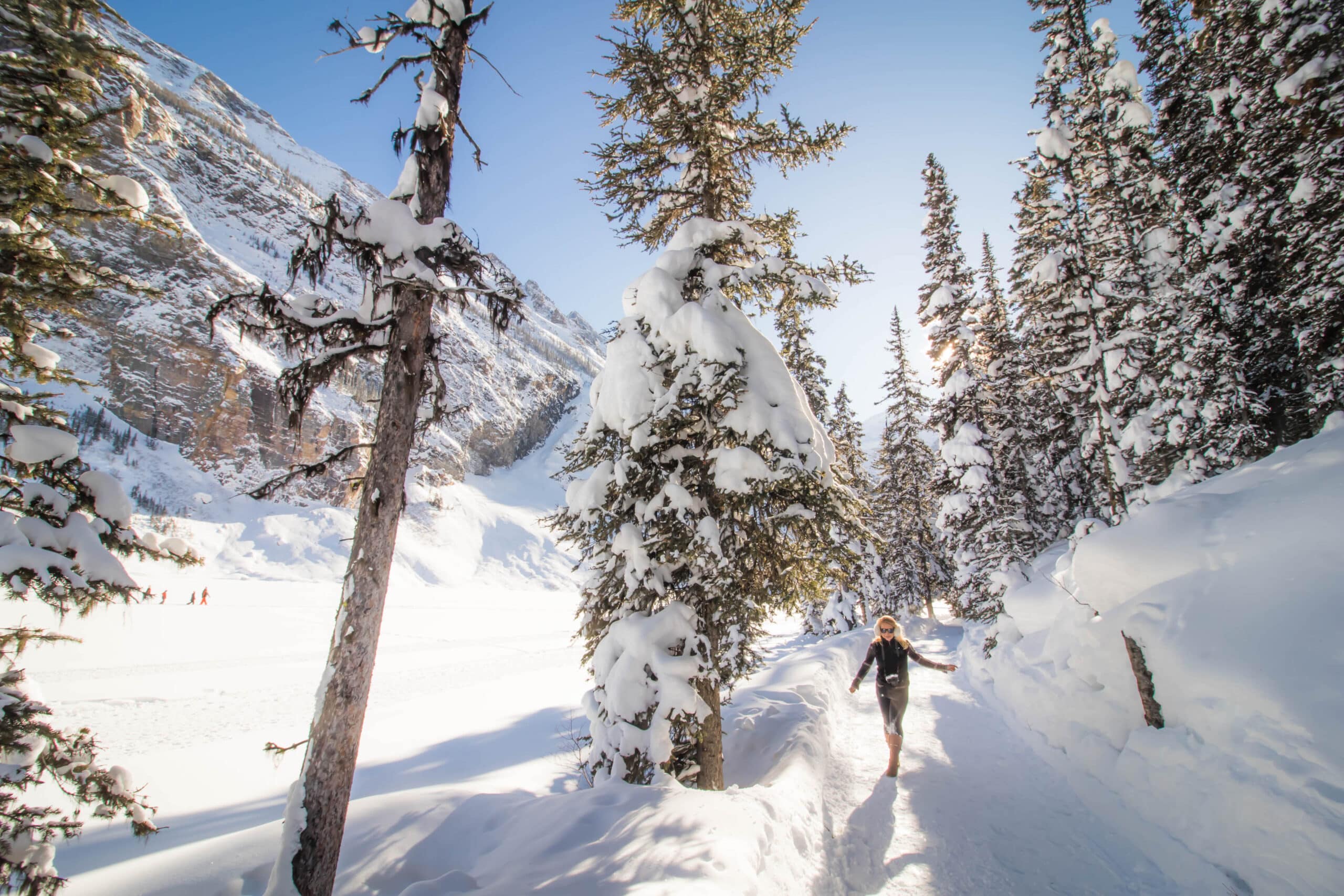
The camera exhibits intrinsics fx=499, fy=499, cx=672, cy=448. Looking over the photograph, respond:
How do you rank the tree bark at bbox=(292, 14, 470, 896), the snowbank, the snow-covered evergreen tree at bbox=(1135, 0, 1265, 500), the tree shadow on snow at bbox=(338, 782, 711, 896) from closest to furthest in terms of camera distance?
the tree shadow on snow at bbox=(338, 782, 711, 896) < the snowbank < the tree bark at bbox=(292, 14, 470, 896) < the snow-covered evergreen tree at bbox=(1135, 0, 1265, 500)

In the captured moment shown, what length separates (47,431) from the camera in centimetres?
449

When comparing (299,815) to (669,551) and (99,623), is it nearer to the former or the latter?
(669,551)

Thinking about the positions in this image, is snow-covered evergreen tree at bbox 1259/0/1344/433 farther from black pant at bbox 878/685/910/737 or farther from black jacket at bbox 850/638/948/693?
black pant at bbox 878/685/910/737

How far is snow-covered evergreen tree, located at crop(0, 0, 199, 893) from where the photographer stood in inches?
161

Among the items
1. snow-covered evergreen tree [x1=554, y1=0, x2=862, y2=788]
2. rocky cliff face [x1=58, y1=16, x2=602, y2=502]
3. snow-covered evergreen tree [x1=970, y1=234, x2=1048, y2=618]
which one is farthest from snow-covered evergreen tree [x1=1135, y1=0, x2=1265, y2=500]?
rocky cliff face [x1=58, y1=16, x2=602, y2=502]

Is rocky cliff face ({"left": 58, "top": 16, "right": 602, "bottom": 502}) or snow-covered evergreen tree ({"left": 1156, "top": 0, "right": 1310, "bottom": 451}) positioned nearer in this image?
snow-covered evergreen tree ({"left": 1156, "top": 0, "right": 1310, "bottom": 451})

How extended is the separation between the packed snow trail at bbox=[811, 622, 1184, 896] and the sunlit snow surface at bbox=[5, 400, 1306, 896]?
3 centimetres

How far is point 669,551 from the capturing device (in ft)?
19.7

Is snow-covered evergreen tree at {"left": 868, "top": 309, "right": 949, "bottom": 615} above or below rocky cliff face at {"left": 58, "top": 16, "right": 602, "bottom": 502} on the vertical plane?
below

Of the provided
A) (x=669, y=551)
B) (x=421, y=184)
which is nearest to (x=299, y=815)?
(x=669, y=551)

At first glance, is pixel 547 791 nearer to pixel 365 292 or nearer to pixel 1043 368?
pixel 365 292

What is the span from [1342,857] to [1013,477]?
16.6 metres

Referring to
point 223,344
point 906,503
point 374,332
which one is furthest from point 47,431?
point 223,344

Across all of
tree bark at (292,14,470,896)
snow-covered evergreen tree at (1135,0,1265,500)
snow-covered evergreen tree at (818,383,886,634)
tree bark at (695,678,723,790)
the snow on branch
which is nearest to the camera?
tree bark at (292,14,470,896)
